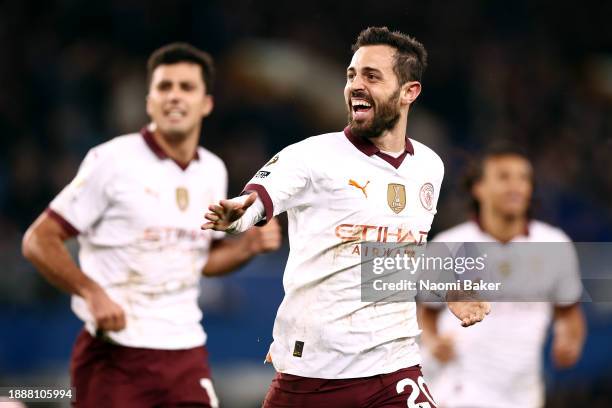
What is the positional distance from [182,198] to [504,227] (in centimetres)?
250

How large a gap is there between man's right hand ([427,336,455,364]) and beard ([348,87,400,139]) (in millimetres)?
2694

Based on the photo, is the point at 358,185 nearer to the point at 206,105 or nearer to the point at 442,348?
the point at 206,105

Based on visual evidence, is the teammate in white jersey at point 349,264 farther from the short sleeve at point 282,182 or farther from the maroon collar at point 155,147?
the maroon collar at point 155,147

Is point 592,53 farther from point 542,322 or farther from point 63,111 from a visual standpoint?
point 542,322

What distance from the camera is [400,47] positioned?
4.76 metres

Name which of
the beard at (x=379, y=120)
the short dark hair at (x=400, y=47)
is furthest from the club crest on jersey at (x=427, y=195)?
the short dark hair at (x=400, y=47)

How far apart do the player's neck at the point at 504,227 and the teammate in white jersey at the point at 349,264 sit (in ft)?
9.61

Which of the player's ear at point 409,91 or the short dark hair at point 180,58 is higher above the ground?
the short dark hair at point 180,58

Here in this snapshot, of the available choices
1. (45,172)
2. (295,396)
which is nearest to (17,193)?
(45,172)

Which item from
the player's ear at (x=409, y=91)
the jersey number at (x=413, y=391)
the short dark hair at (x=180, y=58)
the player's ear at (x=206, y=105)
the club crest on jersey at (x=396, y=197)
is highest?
the short dark hair at (x=180, y=58)

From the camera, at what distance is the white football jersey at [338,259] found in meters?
4.48

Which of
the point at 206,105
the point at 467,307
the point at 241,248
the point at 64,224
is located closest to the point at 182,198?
the point at 241,248

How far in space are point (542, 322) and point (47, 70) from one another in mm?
7072

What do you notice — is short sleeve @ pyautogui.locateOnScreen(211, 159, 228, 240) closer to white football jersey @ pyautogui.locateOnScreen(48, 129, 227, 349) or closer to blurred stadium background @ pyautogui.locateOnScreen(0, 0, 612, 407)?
white football jersey @ pyautogui.locateOnScreen(48, 129, 227, 349)
